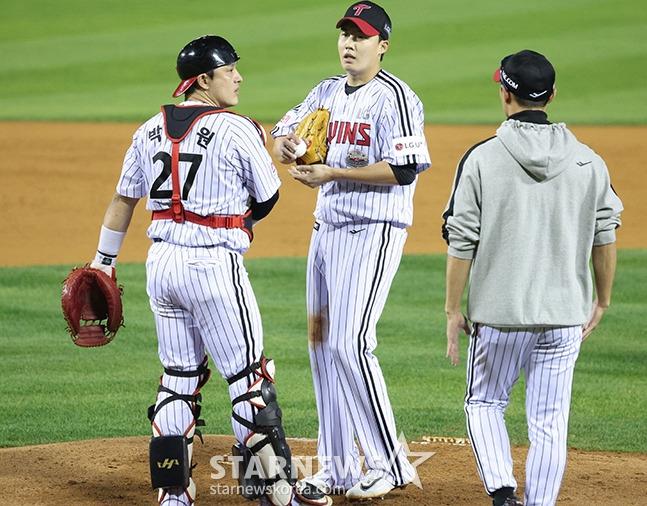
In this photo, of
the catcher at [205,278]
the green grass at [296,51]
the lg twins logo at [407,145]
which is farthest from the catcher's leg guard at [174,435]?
the green grass at [296,51]

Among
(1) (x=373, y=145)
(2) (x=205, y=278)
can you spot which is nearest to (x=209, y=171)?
(2) (x=205, y=278)

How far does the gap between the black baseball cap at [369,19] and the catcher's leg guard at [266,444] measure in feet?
5.01

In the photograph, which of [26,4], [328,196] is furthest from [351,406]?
[26,4]

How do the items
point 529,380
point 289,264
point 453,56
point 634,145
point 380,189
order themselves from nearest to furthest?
point 529,380
point 380,189
point 289,264
point 634,145
point 453,56

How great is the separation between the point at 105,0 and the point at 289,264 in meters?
19.8

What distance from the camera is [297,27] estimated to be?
86.4 ft

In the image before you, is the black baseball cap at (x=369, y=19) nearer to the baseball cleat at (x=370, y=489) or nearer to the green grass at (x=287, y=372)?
the baseball cleat at (x=370, y=489)

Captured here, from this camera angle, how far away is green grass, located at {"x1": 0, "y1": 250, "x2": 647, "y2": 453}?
20.1ft

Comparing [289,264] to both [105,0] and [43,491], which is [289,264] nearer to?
[43,491]

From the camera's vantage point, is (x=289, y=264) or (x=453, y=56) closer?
(x=289, y=264)

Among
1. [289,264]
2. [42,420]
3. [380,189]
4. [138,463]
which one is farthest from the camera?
[289,264]

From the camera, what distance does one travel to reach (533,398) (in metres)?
3.84

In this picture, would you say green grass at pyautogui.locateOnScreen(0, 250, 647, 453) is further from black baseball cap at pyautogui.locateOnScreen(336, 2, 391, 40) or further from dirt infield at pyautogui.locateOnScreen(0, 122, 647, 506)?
black baseball cap at pyautogui.locateOnScreen(336, 2, 391, 40)

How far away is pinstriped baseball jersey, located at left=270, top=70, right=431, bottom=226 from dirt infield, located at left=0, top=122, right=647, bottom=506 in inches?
50.4
